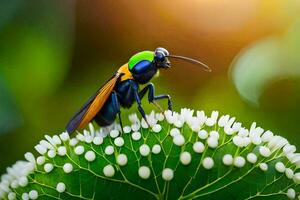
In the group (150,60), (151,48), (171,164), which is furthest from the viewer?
(151,48)

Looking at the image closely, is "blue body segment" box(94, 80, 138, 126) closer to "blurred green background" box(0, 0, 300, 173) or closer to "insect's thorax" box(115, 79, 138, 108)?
"insect's thorax" box(115, 79, 138, 108)

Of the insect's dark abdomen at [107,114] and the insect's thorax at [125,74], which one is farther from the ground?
the insect's thorax at [125,74]

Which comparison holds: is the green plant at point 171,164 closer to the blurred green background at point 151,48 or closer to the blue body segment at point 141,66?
the blue body segment at point 141,66

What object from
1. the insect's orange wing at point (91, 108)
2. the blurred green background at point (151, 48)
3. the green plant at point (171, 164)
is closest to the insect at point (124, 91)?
the insect's orange wing at point (91, 108)

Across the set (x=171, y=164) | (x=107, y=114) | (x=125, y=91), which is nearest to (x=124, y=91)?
(x=125, y=91)

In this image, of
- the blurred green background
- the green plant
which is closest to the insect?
the green plant

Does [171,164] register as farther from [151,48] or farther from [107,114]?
[151,48]

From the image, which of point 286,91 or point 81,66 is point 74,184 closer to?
point 286,91
